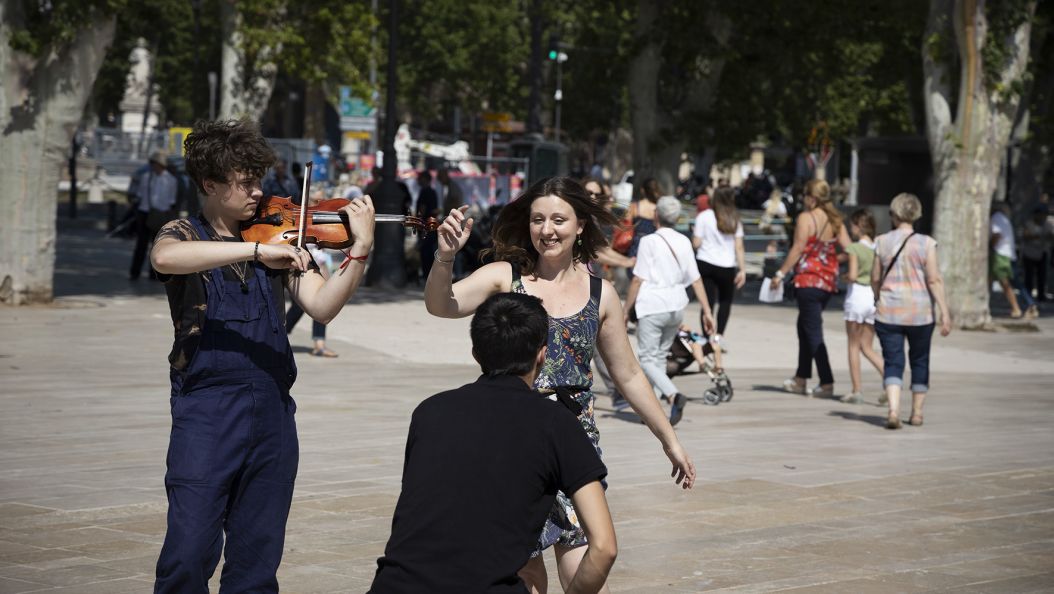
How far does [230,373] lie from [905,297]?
7881mm

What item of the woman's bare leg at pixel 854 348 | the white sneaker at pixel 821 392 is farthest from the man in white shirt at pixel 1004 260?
the woman's bare leg at pixel 854 348

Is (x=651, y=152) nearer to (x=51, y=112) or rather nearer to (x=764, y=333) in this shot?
(x=764, y=333)

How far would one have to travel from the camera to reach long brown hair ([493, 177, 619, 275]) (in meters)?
5.33

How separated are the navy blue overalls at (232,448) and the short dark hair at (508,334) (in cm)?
84

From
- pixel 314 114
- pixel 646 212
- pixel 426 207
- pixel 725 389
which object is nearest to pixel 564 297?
pixel 725 389

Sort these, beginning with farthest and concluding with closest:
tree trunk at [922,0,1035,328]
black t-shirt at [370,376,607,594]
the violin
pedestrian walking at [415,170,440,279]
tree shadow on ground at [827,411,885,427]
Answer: pedestrian walking at [415,170,440,279] < tree trunk at [922,0,1035,328] < tree shadow on ground at [827,411,885,427] < the violin < black t-shirt at [370,376,607,594]

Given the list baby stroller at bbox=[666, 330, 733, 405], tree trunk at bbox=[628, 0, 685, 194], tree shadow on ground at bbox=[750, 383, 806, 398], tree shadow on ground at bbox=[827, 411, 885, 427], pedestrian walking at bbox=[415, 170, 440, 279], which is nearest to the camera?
tree shadow on ground at bbox=[827, 411, 885, 427]

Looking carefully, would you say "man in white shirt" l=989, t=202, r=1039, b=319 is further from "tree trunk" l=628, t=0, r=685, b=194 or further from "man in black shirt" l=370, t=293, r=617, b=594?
"man in black shirt" l=370, t=293, r=617, b=594

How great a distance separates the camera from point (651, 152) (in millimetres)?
25578

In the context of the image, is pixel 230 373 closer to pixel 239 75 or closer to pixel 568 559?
pixel 568 559

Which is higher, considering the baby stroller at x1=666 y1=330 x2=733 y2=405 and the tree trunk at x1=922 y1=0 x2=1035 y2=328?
the tree trunk at x1=922 y1=0 x2=1035 y2=328

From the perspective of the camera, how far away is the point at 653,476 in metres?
9.21

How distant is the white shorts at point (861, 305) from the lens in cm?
1280

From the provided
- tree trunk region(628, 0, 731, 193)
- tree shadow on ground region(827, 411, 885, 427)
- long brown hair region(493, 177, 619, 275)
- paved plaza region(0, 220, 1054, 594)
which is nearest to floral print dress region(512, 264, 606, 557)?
long brown hair region(493, 177, 619, 275)
